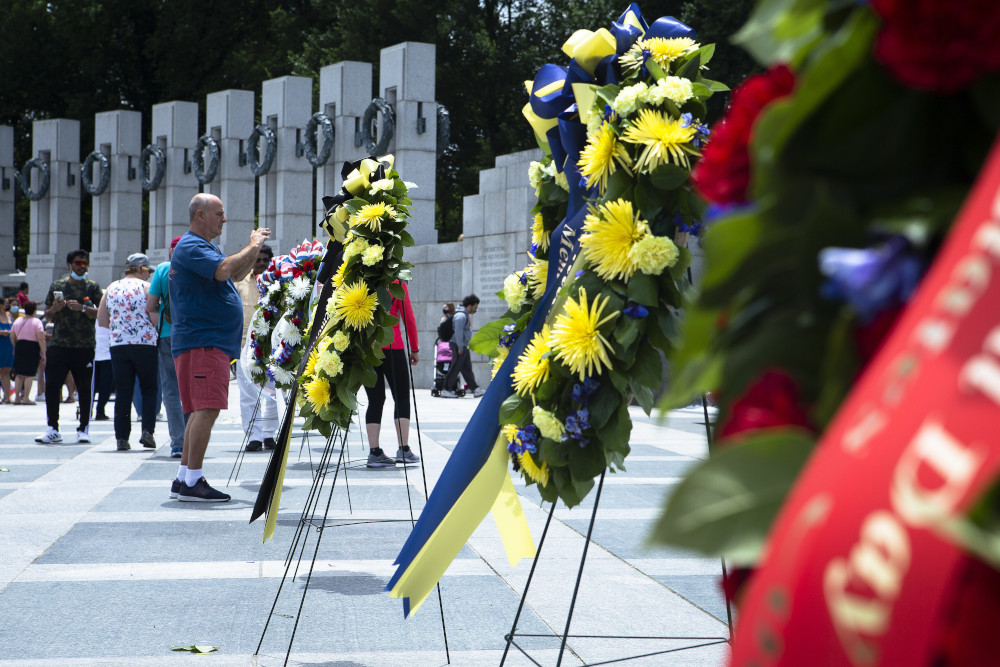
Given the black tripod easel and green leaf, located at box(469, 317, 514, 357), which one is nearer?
green leaf, located at box(469, 317, 514, 357)

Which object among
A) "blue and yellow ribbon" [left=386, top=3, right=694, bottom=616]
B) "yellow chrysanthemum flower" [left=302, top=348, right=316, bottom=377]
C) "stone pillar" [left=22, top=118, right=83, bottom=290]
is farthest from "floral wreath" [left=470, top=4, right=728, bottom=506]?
"stone pillar" [left=22, top=118, right=83, bottom=290]

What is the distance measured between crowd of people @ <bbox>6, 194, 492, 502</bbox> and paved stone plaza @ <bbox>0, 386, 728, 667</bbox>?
68 centimetres

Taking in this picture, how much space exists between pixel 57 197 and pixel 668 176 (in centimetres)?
3427

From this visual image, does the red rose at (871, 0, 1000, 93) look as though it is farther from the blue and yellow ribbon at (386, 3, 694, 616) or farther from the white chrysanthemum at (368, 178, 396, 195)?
the white chrysanthemum at (368, 178, 396, 195)

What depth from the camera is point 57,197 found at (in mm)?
33531

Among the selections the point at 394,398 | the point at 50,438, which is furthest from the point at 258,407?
the point at 50,438

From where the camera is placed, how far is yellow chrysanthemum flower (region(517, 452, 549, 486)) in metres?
2.77

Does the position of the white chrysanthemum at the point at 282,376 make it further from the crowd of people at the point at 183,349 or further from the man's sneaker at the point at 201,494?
the man's sneaker at the point at 201,494

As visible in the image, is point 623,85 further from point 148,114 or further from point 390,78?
point 148,114

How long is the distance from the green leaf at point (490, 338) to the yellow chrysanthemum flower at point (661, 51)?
0.87 m

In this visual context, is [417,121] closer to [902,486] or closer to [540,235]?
[540,235]

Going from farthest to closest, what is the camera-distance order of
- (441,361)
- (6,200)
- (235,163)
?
1. (6,200)
2. (235,163)
3. (441,361)

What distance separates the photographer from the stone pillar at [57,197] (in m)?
33.6

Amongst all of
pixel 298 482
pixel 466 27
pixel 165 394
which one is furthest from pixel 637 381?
pixel 466 27
